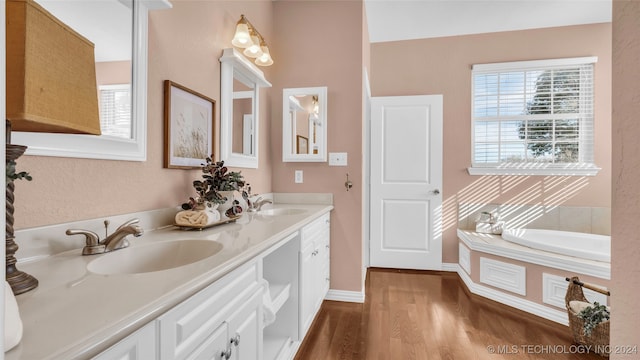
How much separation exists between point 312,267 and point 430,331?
967 mm

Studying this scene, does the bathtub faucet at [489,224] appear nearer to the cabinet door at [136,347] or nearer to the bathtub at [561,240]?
the bathtub at [561,240]

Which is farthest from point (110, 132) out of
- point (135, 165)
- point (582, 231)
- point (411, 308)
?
point (582, 231)

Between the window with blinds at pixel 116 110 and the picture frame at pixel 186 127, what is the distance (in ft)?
0.71

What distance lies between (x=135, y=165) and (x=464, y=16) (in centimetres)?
343

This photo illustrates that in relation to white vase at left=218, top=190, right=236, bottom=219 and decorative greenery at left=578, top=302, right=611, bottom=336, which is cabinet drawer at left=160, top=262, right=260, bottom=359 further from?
decorative greenery at left=578, top=302, right=611, bottom=336

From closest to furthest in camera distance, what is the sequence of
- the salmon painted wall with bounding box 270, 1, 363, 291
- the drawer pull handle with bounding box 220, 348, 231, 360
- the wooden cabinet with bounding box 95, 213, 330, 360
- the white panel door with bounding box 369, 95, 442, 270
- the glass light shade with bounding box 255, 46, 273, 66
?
the wooden cabinet with bounding box 95, 213, 330, 360 → the drawer pull handle with bounding box 220, 348, 231, 360 → the glass light shade with bounding box 255, 46, 273, 66 → the salmon painted wall with bounding box 270, 1, 363, 291 → the white panel door with bounding box 369, 95, 442, 270

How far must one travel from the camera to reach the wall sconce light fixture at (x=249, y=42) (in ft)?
6.26

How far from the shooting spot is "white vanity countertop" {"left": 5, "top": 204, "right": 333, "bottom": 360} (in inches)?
16.7

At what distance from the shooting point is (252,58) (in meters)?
2.26

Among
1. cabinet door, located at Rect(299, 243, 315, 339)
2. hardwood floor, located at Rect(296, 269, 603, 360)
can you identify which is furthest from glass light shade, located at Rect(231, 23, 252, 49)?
hardwood floor, located at Rect(296, 269, 603, 360)

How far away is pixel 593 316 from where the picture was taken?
5.93ft

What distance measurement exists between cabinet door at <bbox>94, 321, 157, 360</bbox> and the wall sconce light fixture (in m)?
1.78

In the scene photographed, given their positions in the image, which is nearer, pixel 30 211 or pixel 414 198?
pixel 30 211

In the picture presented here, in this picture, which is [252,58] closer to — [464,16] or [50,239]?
[50,239]
